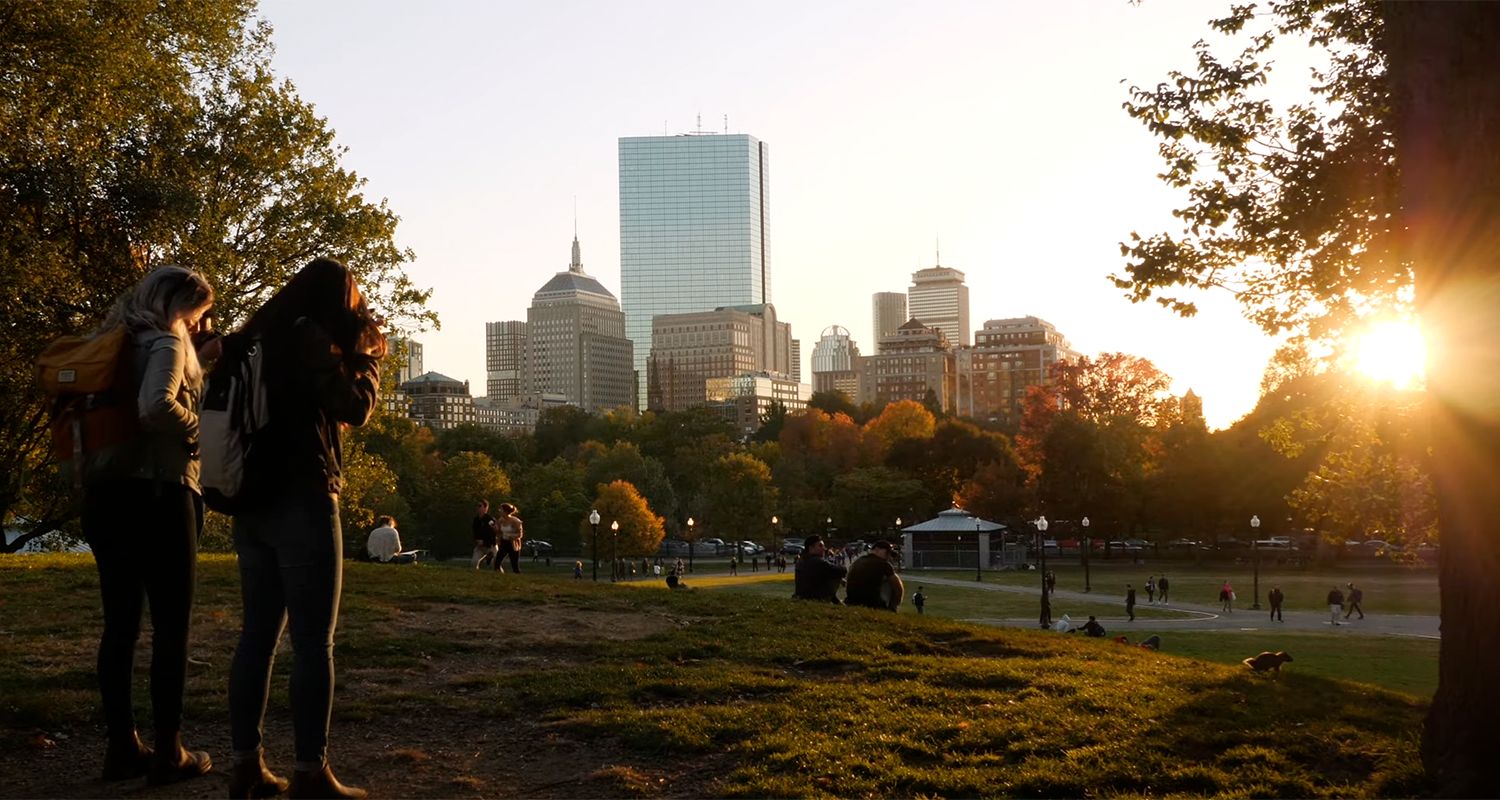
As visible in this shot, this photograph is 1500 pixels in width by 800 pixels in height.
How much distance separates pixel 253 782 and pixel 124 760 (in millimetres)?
890

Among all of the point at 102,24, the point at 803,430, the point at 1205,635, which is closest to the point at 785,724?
the point at 102,24

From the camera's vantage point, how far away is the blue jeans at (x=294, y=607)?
13.8 feet

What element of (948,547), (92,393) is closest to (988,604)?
(948,547)

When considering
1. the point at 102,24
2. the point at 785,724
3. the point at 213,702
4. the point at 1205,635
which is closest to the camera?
the point at 785,724

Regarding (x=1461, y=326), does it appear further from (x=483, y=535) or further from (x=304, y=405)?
(x=483, y=535)

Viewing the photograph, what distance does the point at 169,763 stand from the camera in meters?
4.77

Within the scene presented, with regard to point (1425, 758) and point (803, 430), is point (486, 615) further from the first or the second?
point (803, 430)

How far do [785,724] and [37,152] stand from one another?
1972 cm

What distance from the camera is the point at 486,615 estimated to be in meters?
10.9

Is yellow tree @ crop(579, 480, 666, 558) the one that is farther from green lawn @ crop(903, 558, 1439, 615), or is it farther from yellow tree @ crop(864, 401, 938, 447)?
yellow tree @ crop(864, 401, 938, 447)

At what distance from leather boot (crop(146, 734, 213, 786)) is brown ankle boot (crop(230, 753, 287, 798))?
560 mm

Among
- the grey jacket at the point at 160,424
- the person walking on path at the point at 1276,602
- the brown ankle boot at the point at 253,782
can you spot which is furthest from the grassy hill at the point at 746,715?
the person walking on path at the point at 1276,602

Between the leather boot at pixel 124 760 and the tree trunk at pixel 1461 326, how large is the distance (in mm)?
5410

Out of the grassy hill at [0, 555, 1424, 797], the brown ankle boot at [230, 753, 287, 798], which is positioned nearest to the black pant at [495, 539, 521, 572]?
the grassy hill at [0, 555, 1424, 797]
